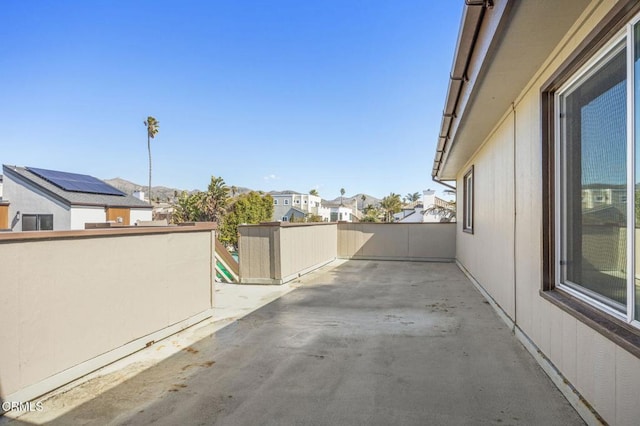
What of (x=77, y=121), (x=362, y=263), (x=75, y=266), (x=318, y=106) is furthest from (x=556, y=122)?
(x=77, y=121)

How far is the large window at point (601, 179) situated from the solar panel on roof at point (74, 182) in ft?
63.6

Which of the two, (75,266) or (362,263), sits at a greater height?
(75,266)

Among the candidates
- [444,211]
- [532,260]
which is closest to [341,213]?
[444,211]

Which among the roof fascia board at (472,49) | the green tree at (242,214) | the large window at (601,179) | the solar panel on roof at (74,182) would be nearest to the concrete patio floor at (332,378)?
the large window at (601,179)

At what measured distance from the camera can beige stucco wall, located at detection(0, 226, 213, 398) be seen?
A: 2.43 metres

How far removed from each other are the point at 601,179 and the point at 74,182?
20.6m

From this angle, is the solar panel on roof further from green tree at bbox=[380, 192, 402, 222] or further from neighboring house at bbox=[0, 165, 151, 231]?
green tree at bbox=[380, 192, 402, 222]

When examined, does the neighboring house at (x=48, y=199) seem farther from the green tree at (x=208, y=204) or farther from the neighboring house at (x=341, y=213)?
the neighboring house at (x=341, y=213)

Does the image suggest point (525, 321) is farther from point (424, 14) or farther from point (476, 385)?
point (424, 14)

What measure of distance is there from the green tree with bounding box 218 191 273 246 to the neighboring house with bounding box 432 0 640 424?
23354 millimetres

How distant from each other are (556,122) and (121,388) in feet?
13.5

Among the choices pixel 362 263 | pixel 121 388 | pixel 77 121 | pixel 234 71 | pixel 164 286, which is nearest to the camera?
pixel 121 388

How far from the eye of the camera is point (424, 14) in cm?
716

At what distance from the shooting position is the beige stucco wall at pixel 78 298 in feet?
7.97
